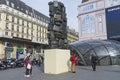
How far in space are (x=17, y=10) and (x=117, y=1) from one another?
31.5 m

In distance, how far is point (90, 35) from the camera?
59.9 m

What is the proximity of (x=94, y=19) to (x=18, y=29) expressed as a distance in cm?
2395

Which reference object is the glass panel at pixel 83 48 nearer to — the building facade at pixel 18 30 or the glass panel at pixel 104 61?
the glass panel at pixel 104 61

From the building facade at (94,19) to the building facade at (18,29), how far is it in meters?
14.9

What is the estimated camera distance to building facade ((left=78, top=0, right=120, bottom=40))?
5563cm

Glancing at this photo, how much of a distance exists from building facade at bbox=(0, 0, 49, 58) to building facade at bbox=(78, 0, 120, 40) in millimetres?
14870

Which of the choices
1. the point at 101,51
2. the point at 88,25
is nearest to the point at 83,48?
the point at 101,51

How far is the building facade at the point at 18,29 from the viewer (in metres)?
49.1

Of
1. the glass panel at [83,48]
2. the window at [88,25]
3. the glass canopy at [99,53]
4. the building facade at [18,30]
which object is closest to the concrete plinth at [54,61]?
the glass canopy at [99,53]

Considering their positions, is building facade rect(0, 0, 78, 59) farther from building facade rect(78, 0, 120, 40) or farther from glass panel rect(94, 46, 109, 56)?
glass panel rect(94, 46, 109, 56)

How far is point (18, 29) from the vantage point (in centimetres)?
6281

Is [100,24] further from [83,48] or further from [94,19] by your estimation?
[83,48]

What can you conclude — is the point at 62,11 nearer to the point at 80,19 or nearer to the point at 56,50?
the point at 56,50

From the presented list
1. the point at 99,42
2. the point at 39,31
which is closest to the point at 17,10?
the point at 39,31
